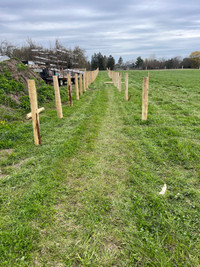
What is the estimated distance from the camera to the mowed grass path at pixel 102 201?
2053 mm

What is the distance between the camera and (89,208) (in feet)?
8.77

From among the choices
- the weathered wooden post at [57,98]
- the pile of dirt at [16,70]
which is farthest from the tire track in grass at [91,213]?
the pile of dirt at [16,70]

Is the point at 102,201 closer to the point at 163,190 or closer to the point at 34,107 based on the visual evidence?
the point at 163,190

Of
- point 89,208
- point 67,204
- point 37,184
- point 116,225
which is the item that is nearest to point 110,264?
point 116,225

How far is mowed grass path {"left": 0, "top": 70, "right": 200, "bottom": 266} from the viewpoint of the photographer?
2.05 metres

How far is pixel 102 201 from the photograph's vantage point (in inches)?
111

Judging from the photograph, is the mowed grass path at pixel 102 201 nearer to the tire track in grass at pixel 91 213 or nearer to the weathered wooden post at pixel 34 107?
the tire track in grass at pixel 91 213

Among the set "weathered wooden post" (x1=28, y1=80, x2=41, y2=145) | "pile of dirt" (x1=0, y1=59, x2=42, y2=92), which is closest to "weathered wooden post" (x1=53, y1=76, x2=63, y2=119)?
"weathered wooden post" (x1=28, y1=80, x2=41, y2=145)

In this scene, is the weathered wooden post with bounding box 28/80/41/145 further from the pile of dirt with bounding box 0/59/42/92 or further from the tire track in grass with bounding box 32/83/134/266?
the pile of dirt with bounding box 0/59/42/92

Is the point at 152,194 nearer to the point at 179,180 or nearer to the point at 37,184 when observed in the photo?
the point at 179,180

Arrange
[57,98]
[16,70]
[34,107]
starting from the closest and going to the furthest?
[34,107]
[57,98]
[16,70]

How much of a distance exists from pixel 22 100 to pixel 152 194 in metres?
7.32

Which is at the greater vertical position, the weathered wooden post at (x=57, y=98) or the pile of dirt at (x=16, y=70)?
the pile of dirt at (x=16, y=70)

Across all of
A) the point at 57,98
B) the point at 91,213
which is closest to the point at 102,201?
the point at 91,213
